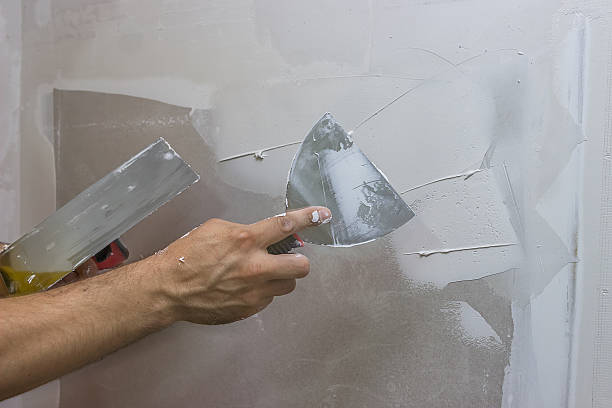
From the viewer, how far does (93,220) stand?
1242mm

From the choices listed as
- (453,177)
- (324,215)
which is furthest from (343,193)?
(453,177)

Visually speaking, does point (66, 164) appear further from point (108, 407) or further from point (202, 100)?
point (108, 407)

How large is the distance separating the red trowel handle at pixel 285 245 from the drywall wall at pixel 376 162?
0.22 meters

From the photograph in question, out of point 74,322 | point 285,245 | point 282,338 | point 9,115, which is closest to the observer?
point 74,322

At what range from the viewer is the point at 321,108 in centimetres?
129

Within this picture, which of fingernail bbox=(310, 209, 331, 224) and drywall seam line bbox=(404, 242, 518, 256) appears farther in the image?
drywall seam line bbox=(404, 242, 518, 256)

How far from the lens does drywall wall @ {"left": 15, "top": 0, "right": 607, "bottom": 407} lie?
1126 millimetres

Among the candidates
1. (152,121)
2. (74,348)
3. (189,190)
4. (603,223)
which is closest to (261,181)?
(189,190)

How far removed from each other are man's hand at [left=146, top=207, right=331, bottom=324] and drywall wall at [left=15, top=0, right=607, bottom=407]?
32cm

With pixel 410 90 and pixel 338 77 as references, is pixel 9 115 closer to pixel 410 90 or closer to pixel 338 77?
pixel 338 77

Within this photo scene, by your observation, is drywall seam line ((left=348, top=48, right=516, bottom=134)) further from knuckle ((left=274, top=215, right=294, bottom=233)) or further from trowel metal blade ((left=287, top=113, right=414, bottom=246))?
knuckle ((left=274, top=215, right=294, bottom=233))

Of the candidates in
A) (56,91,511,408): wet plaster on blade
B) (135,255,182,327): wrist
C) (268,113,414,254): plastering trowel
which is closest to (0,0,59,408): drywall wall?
(56,91,511,408): wet plaster on blade

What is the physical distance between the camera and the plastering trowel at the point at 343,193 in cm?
114

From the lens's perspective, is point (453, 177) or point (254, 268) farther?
point (453, 177)
